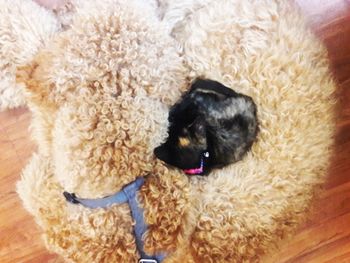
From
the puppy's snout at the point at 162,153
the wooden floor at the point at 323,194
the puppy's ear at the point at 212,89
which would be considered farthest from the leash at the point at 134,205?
the wooden floor at the point at 323,194

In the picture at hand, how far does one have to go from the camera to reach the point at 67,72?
143 cm

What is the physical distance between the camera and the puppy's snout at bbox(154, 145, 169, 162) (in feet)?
4.66

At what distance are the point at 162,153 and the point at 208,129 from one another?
0.49ft

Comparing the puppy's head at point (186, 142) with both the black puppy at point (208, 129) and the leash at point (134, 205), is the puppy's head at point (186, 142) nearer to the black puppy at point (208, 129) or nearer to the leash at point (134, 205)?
the black puppy at point (208, 129)

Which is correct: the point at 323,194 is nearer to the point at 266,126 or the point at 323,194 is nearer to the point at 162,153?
the point at 266,126

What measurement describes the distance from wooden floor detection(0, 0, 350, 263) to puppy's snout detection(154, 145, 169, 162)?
1.59 ft

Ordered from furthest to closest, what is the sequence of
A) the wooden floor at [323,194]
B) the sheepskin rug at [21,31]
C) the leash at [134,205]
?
the wooden floor at [323,194]
the sheepskin rug at [21,31]
the leash at [134,205]

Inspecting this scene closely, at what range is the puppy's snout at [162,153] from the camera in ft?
4.66

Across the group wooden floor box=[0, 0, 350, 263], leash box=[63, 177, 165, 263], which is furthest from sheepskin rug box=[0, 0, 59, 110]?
leash box=[63, 177, 165, 263]

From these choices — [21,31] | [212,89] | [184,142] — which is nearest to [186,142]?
[184,142]

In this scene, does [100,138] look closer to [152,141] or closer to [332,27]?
[152,141]

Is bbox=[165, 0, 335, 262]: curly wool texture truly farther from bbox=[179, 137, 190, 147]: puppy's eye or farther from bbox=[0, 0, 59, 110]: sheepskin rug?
bbox=[0, 0, 59, 110]: sheepskin rug

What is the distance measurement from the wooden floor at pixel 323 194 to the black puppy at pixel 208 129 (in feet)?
1.30

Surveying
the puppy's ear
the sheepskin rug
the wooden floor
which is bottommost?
the wooden floor
